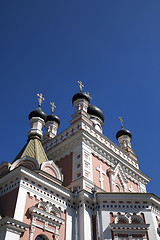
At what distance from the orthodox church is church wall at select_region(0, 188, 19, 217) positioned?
0.01m

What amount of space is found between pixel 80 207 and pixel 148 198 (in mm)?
2131

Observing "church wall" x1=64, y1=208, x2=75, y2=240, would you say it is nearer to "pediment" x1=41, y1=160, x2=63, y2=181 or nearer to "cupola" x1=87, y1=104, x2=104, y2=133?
"pediment" x1=41, y1=160, x2=63, y2=181

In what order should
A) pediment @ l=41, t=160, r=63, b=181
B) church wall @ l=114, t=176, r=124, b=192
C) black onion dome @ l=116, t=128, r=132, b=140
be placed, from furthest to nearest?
black onion dome @ l=116, t=128, r=132, b=140, church wall @ l=114, t=176, r=124, b=192, pediment @ l=41, t=160, r=63, b=181

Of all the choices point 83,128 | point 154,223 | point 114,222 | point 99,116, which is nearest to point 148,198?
point 154,223

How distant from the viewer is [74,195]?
30.2 feet

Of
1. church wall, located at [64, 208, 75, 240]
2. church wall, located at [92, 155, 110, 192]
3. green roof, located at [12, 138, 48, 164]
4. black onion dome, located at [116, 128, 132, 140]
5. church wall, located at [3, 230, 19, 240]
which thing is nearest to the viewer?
church wall, located at [3, 230, 19, 240]

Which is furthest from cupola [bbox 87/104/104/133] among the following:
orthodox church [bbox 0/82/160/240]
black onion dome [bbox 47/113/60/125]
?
orthodox church [bbox 0/82/160/240]

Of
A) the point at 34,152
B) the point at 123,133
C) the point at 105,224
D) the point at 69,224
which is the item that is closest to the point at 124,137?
the point at 123,133

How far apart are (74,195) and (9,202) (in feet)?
7.26

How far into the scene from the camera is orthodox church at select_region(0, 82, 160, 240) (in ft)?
25.3

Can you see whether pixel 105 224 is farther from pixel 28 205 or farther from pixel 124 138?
pixel 124 138

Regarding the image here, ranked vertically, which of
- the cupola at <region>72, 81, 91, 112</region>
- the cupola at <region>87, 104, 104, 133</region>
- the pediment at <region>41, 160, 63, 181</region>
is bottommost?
the pediment at <region>41, 160, 63, 181</region>

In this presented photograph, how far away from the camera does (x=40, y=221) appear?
7.78 m

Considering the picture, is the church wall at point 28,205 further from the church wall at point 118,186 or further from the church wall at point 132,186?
the church wall at point 132,186
